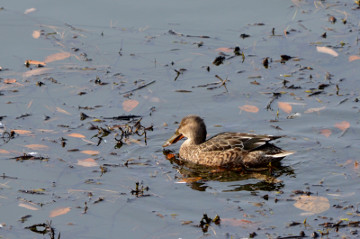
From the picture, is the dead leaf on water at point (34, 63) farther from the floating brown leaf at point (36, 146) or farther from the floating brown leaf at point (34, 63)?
the floating brown leaf at point (36, 146)

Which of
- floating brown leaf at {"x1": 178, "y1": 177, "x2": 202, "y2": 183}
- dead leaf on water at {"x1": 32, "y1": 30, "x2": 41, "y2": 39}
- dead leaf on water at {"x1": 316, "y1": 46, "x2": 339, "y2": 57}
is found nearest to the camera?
floating brown leaf at {"x1": 178, "y1": 177, "x2": 202, "y2": 183}

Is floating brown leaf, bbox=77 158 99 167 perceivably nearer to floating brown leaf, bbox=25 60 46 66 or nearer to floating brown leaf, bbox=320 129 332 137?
floating brown leaf, bbox=320 129 332 137

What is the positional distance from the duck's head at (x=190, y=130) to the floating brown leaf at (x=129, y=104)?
3.33 ft

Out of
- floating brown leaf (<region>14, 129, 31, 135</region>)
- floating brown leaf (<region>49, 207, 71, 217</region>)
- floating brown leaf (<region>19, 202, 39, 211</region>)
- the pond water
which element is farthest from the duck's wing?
floating brown leaf (<region>19, 202, 39, 211</region>)

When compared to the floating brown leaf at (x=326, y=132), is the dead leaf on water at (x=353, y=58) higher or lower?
higher

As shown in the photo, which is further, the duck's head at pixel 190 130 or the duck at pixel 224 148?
the duck's head at pixel 190 130

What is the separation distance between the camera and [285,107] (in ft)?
38.6

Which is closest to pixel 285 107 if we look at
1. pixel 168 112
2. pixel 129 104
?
pixel 168 112

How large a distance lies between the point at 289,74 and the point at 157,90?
2174 mm

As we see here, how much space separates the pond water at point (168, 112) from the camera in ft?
28.8

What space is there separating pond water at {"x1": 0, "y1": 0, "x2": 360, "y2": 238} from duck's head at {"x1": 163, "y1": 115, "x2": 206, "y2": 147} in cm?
19

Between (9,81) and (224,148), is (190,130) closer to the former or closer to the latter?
(224,148)

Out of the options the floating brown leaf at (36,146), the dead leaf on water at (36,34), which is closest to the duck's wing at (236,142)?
the floating brown leaf at (36,146)

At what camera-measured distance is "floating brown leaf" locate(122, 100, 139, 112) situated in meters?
11.9
